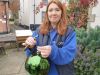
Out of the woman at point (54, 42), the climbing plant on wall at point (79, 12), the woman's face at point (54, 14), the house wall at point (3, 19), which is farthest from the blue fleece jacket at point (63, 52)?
the house wall at point (3, 19)

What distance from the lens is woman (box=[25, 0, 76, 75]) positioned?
2.66 m

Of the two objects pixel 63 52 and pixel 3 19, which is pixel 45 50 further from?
pixel 3 19

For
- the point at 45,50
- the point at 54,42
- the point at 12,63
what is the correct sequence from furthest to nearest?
the point at 12,63
the point at 54,42
the point at 45,50

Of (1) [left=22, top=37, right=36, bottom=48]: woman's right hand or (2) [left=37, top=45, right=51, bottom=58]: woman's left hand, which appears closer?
(2) [left=37, top=45, right=51, bottom=58]: woman's left hand

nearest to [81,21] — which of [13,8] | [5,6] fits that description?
[5,6]

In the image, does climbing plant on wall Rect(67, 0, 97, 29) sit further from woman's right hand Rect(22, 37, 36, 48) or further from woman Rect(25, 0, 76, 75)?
woman's right hand Rect(22, 37, 36, 48)

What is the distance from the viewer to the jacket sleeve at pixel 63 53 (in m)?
2.63

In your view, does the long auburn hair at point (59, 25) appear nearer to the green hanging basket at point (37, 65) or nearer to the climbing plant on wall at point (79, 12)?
the green hanging basket at point (37, 65)

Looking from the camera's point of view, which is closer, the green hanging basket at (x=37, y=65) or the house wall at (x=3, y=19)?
the green hanging basket at (x=37, y=65)

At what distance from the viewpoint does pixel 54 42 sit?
2748mm

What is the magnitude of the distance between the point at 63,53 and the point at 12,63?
30.3 ft

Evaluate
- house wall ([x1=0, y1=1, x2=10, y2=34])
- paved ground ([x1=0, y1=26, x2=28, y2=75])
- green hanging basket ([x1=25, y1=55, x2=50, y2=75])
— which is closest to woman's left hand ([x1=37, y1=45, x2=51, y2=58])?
green hanging basket ([x1=25, y1=55, x2=50, y2=75])

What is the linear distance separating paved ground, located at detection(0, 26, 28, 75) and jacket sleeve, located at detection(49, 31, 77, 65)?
6.84 metres

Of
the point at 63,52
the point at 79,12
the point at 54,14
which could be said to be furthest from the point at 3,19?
the point at 63,52
